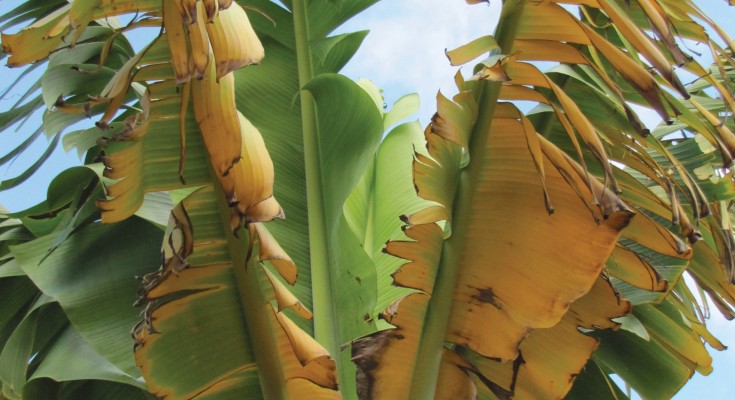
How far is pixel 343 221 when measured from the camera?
4.69 ft

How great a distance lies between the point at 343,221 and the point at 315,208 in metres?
0.06

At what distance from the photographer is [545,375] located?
3.96 ft

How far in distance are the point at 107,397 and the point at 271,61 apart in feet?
2.32

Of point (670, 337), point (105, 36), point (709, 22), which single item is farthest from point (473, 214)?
point (105, 36)

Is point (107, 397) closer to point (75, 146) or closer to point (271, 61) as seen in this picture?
point (75, 146)

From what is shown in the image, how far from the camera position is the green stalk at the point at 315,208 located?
1352 millimetres

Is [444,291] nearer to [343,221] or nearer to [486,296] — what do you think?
[486,296]

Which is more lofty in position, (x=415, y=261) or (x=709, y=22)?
(x=709, y=22)

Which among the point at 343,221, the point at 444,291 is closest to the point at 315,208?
the point at 343,221

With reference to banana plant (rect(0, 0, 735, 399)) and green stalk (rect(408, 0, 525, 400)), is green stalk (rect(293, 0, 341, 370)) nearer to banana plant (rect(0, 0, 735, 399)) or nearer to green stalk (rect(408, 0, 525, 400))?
banana plant (rect(0, 0, 735, 399))

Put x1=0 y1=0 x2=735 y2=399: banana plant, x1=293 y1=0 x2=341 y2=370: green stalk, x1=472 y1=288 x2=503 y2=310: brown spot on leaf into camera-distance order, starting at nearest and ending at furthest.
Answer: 1. x1=0 y1=0 x2=735 y2=399: banana plant
2. x1=472 y1=288 x2=503 y2=310: brown spot on leaf
3. x1=293 y1=0 x2=341 y2=370: green stalk

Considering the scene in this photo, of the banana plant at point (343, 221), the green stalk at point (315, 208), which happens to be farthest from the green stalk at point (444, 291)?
the green stalk at point (315, 208)

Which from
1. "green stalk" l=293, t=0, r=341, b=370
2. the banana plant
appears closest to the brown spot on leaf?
the banana plant

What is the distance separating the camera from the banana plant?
94 centimetres
